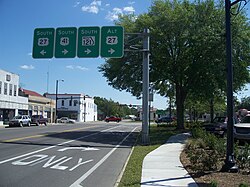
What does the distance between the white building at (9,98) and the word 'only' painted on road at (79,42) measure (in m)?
32.0

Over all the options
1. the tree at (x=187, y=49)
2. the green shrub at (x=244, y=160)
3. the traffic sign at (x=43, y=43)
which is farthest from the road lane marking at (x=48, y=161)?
the tree at (x=187, y=49)

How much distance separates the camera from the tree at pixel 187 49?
2606 centimetres

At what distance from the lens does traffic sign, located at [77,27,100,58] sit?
69.7ft

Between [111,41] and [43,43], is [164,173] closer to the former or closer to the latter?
[111,41]

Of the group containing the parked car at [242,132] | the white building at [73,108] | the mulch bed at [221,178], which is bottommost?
the mulch bed at [221,178]

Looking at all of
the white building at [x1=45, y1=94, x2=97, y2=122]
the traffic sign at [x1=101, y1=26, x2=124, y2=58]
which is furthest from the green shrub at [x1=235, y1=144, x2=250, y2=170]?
the white building at [x1=45, y1=94, x2=97, y2=122]

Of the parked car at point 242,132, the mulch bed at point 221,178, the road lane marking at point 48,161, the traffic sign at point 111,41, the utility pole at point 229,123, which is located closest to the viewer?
the mulch bed at point 221,178

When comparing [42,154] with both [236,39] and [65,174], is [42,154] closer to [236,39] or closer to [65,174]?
[65,174]

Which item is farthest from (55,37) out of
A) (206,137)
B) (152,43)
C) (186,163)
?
(186,163)

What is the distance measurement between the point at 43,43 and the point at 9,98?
35.0 m

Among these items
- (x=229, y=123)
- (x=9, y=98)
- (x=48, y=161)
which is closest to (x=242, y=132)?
(x=229, y=123)

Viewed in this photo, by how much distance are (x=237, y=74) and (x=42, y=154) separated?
1851cm

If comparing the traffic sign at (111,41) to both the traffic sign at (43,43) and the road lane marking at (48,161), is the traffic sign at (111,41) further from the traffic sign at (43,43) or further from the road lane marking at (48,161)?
the road lane marking at (48,161)

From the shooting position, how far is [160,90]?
129 ft
